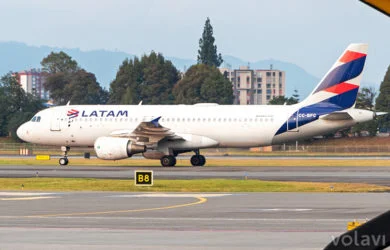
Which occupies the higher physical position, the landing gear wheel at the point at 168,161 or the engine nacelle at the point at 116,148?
the engine nacelle at the point at 116,148

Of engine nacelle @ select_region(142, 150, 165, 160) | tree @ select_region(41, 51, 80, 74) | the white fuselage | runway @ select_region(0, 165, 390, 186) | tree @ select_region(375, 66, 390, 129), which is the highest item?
tree @ select_region(41, 51, 80, 74)

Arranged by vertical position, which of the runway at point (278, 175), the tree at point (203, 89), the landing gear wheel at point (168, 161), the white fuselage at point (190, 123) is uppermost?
the tree at point (203, 89)

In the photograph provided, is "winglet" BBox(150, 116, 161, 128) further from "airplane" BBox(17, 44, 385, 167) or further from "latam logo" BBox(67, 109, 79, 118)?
"latam logo" BBox(67, 109, 79, 118)

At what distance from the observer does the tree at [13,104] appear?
131 meters

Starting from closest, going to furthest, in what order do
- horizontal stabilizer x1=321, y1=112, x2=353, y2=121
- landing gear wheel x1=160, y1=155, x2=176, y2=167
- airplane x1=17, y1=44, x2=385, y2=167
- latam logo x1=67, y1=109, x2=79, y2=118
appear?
horizontal stabilizer x1=321, y1=112, x2=353, y2=121 → airplane x1=17, y1=44, x2=385, y2=167 → landing gear wheel x1=160, y1=155, x2=176, y2=167 → latam logo x1=67, y1=109, x2=79, y2=118

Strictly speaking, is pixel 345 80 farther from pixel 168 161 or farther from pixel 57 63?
pixel 57 63

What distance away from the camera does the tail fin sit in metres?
54.4

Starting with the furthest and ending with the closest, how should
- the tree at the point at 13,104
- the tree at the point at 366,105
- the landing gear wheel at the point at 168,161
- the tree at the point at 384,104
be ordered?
the tree at the point at 384,104 < the tree at the point at 13,104 < the tree at the point at 366,105 < the landing gear wheel at the point at 168,161

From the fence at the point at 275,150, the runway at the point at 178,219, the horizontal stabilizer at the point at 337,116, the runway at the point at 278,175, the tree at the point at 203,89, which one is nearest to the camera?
the runway at the point at 178,219

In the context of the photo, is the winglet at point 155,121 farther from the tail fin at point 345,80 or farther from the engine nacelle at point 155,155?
the tail fin at point 345,80

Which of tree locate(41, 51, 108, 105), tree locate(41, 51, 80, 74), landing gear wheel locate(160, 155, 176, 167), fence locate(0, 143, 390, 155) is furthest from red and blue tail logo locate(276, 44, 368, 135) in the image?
tree locate(41, 51, 80, 74)

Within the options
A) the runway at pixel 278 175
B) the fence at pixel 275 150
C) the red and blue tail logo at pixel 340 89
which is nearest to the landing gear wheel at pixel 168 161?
the runway at pixel 278 175

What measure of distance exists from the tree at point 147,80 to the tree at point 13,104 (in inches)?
757

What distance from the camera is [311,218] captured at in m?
21.7
